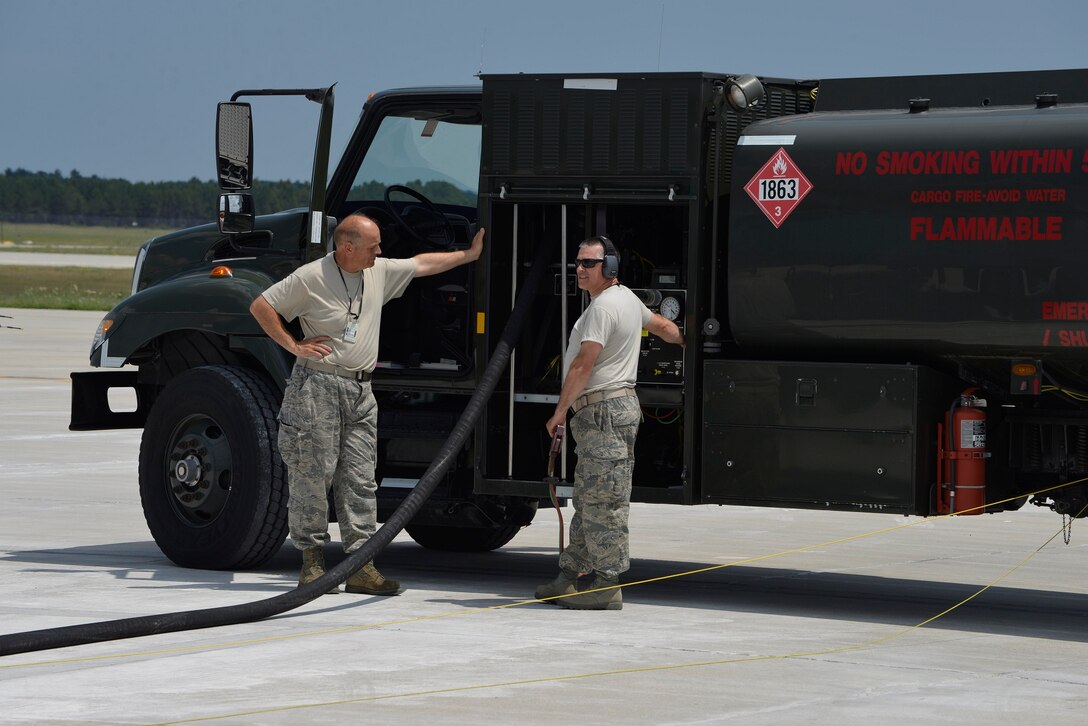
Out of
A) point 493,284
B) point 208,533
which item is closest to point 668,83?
point 493,284

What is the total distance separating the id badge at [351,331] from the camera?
9.51 meters

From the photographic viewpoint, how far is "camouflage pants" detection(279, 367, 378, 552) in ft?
31.0

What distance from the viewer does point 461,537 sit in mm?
11703

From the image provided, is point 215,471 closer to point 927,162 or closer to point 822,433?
point 822,433

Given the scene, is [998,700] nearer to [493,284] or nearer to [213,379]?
[493,284]

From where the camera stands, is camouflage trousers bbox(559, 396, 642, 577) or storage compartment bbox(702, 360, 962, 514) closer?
storage compartment bbox(702, 360, 962, 514)

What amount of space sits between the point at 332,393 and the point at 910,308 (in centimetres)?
301

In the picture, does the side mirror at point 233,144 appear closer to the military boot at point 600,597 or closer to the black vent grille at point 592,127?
the black vent grille at point 592,127

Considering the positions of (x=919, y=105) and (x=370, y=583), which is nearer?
(x=919, y=105)

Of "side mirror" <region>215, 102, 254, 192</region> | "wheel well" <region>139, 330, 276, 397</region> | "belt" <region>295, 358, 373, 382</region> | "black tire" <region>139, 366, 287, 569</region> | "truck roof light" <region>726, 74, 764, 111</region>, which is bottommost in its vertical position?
"black tire" <region>139, 366, 287, 569</region>

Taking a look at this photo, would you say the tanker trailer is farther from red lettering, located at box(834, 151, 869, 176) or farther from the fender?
the fender

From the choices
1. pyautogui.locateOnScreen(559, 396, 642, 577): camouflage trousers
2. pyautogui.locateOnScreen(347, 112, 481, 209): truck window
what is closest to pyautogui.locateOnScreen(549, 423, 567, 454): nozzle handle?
pyautogui.locateOnScreen(559, 396, 642, 577): camouflage trousers

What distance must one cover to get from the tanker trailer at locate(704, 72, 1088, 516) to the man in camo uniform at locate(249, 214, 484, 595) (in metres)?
1.67

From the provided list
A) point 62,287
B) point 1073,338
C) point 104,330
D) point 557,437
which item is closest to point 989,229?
point 1073,338
